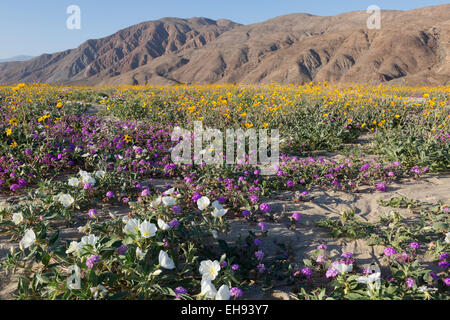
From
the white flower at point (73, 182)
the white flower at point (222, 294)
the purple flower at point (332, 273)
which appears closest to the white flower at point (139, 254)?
the white flower at point (222, 294)

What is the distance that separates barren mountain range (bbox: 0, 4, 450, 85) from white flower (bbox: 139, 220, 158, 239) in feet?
29.4

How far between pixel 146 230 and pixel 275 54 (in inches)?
3033

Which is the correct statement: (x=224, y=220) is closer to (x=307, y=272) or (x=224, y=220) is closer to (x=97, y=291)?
(x=307, y=272)

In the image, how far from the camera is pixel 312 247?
2.57 metres

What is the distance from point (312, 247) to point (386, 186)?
193 centimetres

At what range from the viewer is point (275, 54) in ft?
238

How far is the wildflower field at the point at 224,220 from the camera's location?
1.91 metres

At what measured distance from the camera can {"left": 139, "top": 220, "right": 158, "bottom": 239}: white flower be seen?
198cm

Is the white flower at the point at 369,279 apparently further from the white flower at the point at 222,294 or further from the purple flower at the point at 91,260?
the purple flower at the point at 91,260

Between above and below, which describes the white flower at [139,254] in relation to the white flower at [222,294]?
above

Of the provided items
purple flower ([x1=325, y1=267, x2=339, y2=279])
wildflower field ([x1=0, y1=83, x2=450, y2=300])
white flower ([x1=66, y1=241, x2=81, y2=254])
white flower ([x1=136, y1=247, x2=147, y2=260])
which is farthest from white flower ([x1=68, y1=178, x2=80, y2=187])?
purple flower ([x1=325, y1=267, x2=339, y2=279])

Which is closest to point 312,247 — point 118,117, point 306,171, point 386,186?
point 306,171

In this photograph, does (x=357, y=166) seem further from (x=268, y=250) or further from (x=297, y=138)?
(x=268, y=250)

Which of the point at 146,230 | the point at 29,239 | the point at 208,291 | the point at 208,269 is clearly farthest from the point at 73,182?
the point at 208,291
